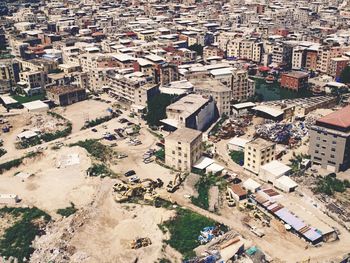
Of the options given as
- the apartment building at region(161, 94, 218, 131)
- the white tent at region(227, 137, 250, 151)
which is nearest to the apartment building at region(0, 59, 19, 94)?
the apartment building at region(161, 94, 218, 131)

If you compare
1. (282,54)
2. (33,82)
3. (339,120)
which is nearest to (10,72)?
(33,82)

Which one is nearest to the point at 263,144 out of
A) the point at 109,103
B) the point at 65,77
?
the point at 109,103

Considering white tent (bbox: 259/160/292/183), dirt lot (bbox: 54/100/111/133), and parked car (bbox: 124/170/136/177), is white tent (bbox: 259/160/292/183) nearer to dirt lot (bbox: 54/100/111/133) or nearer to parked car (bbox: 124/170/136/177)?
parked car (bbox: 124/170/136/177)

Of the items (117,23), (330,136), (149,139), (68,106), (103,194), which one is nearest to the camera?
(103,194)

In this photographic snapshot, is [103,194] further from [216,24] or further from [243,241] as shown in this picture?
[216,24]

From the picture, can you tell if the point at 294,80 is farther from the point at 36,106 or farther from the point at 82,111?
the point at 36,106

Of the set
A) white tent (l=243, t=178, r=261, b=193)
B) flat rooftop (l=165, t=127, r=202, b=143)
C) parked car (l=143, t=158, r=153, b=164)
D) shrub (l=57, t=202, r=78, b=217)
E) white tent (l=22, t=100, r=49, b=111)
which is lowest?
shrub (l=57, t=202, r=78, b=217)

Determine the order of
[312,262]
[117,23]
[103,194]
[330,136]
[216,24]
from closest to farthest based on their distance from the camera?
[312,262], [103,194], [330,136], [216,24], [117,23]
